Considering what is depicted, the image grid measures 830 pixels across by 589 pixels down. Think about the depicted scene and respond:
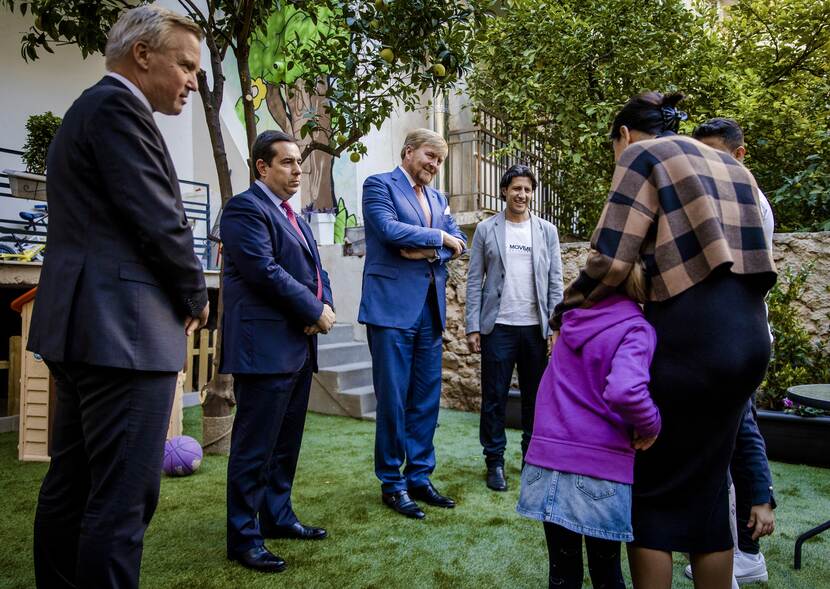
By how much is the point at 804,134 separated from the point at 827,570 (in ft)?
17.9

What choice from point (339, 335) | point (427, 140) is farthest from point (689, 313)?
point (339, 335)

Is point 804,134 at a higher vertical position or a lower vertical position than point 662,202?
higher

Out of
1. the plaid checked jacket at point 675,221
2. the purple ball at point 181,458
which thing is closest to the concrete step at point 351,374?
the purple ball at point 181,458

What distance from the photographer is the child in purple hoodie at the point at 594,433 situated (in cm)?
150

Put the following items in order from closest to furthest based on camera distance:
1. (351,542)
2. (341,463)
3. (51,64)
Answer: (351,542), (341,463), (51,64)

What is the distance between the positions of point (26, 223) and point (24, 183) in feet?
1.82

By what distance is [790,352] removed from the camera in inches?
187

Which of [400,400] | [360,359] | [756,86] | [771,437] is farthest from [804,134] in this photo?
[400,400]

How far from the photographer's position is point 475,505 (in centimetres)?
338

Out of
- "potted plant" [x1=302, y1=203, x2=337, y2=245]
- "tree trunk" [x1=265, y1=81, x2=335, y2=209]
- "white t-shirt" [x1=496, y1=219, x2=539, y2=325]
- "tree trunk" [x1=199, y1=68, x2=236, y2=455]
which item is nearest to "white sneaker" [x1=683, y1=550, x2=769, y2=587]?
"white t-shirt" [x1=496, y1=219, x2=539, y2=325]

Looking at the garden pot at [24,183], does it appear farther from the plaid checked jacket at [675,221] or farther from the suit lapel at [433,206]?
the plaid checked jacket at [675,221]

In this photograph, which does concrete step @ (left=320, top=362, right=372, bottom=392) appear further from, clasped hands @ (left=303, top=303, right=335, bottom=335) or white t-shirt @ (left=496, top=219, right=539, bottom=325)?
clasped hands @ (left=303, top=303, right=335, bottom=335)

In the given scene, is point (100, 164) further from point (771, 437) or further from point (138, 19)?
point (771, 437)

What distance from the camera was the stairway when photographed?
591 cm
